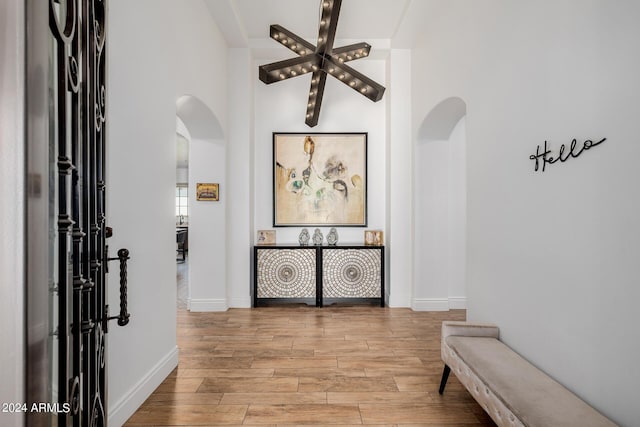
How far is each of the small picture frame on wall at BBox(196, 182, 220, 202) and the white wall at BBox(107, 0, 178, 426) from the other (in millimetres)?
1472

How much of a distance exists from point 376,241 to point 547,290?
2.72 meters

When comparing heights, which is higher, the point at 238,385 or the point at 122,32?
the point at 122,32

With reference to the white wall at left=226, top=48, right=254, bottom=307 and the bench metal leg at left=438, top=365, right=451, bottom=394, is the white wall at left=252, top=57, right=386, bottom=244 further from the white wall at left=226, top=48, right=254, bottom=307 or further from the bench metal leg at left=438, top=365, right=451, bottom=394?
the bench metal leg at left=438, top=365, right=451, bottom=394

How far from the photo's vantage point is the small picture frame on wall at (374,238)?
4469 millimetres

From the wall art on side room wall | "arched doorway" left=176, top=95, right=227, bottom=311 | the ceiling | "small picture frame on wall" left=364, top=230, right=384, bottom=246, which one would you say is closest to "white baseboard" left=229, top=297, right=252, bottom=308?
"arched doorway" left=176, top=95, right=227, bottom=311

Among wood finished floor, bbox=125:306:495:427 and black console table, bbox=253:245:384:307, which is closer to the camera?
wood finished floor, bbox=125:306:495:427

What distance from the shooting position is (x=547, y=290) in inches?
70.7

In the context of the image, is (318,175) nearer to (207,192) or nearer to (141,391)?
Answer: (207,192)

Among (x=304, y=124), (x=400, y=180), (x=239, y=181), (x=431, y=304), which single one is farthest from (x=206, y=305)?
(x=400, y=180)

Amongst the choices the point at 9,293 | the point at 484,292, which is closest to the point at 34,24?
the point at 9,293

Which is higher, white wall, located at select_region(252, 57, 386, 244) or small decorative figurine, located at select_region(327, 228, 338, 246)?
white wall, located at select_region(252, 57, 386, 244)

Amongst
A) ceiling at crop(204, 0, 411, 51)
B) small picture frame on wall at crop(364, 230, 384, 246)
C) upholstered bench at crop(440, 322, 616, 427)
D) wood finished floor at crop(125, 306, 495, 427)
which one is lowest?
wood finished floor at crop(125, 306, 495, 427)

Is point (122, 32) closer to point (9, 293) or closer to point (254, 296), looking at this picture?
point (9, 293)

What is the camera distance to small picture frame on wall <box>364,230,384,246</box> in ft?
14.7
